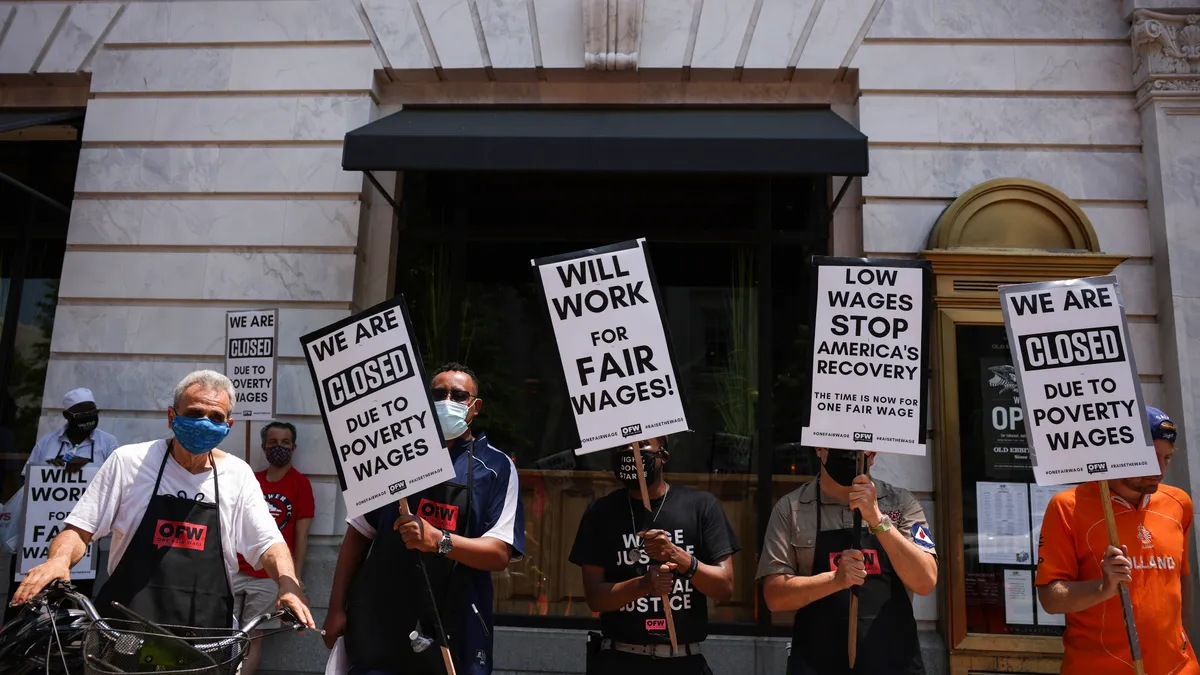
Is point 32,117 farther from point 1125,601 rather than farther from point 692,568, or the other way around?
point 1125,601

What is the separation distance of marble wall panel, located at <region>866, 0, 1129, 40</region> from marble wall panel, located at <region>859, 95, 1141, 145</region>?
628 millimetres

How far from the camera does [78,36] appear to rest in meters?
9.09

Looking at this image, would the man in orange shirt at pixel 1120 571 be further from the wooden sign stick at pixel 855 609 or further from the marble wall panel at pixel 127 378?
the marble wall panel at pixel 127 378

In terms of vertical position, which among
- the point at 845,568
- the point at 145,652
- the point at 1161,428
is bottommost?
the point at 145,652

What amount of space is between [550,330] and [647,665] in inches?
169

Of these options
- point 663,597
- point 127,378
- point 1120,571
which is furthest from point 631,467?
point 127,378

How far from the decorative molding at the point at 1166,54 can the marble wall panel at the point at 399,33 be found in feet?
21.5

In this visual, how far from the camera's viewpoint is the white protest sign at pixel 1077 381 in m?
4.31

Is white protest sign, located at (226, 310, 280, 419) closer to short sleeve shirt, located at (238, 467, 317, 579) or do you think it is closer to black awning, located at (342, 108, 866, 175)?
short sleeve shirt, located at (238, 467, 317, 579)

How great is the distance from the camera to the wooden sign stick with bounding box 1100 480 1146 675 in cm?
402

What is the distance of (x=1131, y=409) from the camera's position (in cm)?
435

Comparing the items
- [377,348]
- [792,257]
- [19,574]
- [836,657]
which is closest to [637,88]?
[792,257]

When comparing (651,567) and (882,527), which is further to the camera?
(651,567)

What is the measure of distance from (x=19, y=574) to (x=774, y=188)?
736 centimetres
